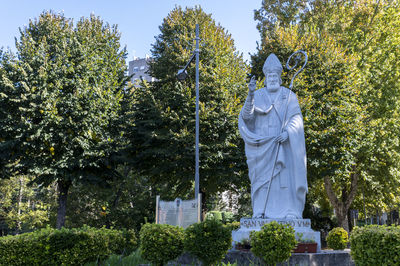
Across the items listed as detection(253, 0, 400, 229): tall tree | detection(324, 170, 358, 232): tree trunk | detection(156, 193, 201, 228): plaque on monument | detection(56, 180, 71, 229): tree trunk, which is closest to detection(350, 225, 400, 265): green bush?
detection(156, 193, 201, 228): plaque on monument

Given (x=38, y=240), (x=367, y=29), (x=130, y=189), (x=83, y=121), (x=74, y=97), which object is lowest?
(x=38, y=240)

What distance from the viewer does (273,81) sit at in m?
11.1

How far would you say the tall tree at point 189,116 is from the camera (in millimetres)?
19719

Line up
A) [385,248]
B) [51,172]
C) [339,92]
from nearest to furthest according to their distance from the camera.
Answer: [385,248] < [51,172] < [339,92]

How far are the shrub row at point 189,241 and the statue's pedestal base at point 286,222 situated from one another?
1212 millimetres

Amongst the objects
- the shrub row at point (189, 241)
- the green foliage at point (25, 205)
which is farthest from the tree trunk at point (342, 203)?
the green foliage at point (25, 205)

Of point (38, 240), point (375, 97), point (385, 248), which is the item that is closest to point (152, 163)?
point (38, 240)

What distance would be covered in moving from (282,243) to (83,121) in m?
14.6

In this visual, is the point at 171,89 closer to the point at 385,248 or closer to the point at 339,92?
the point at 339,92

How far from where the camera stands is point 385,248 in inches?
242

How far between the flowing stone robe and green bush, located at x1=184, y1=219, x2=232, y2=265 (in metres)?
2.07

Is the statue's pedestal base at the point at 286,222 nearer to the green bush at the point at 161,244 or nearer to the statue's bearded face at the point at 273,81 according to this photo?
the green bush at the point at 161,244

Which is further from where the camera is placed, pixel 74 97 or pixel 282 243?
pixel 74 97

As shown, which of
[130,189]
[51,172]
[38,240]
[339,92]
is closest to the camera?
[38,240]
